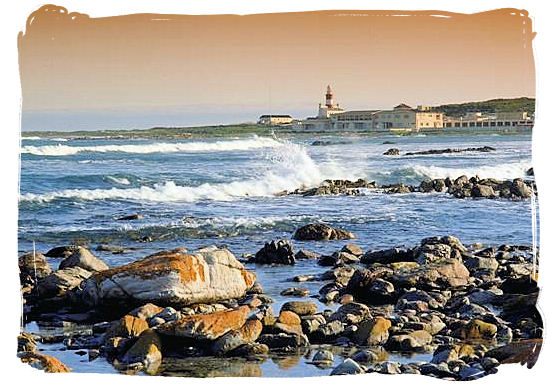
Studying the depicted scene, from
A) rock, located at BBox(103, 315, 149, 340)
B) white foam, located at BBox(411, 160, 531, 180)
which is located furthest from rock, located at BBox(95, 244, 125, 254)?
white foam, located at BBox(411, 160, 531, 180)

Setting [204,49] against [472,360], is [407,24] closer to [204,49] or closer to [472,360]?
[204,49]

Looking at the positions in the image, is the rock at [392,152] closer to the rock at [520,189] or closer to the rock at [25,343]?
the rock at [520,189]

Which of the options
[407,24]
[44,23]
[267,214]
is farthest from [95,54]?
[407,24]

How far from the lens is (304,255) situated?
643cm

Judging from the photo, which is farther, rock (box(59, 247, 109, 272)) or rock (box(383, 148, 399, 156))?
rock (box(383, 148, 399, 156))

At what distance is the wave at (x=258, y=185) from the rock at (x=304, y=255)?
1.65 ft

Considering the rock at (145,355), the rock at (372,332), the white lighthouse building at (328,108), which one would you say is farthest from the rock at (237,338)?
the white lighthouse building at (328,108)

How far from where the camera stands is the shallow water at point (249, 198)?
19.6ft

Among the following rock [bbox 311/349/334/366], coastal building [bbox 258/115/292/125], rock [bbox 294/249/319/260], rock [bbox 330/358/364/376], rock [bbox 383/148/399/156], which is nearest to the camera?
rock [bbox 330/358/364/376]

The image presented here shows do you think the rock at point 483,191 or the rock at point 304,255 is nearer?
the rock at point 483,191

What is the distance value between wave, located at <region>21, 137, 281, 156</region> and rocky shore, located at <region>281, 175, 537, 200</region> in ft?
1.21

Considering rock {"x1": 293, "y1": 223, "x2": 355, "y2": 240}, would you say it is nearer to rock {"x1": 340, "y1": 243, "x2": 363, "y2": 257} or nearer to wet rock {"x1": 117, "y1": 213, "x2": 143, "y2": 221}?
rock {"x1": 340, "y1": 243, "x2": 363, "y2": 257}

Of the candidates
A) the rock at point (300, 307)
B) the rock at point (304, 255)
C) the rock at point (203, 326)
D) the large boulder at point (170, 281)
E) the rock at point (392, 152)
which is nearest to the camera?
the rock at point (203, 326)

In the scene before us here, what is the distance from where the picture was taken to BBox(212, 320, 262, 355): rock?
17.2ft
